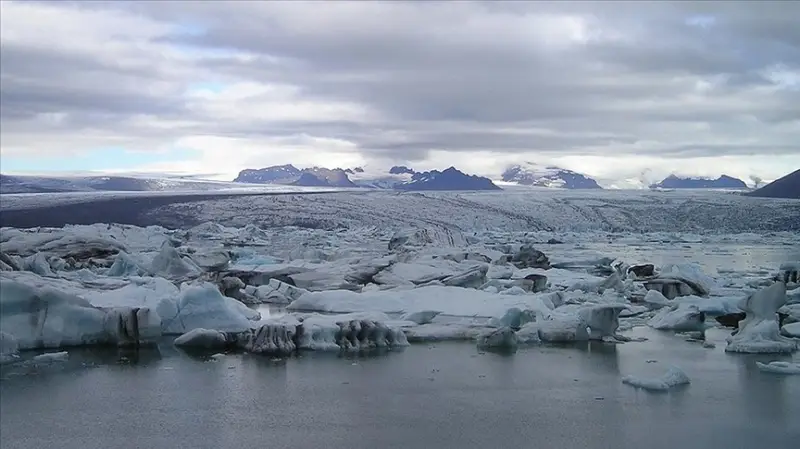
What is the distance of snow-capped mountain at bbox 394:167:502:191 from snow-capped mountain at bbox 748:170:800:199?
3928 centimetres

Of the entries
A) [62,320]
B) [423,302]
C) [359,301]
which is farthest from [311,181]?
[62,320]

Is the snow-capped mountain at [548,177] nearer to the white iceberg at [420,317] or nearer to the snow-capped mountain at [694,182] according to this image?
the snow-capped mountain at [694,182]

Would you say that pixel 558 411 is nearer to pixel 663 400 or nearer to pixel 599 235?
pixel 663 400

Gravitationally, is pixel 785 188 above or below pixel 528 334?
above

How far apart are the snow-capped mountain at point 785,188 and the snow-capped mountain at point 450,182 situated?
39276mm

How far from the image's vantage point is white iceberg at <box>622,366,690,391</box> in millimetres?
6336

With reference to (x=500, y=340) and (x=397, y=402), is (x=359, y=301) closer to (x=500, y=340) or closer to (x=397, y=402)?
(x=500, y=340)

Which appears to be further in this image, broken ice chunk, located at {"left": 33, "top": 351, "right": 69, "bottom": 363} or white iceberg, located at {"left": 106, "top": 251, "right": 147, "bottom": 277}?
white iceberg, located at {"left": 106, "top": 251, "right": 147, "bottom": 277}

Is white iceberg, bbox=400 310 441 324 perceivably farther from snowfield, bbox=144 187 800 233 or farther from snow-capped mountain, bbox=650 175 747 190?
snow-capped mountain, bbox=650 175 747 190

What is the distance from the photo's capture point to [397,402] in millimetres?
6008

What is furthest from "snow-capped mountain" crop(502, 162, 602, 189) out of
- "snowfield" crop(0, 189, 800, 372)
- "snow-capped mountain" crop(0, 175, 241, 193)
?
"snowfield" crop(0, 189, 800, 372)

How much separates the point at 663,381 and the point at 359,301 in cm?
461

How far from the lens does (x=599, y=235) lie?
3020cm

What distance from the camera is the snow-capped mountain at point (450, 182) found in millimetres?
78688
